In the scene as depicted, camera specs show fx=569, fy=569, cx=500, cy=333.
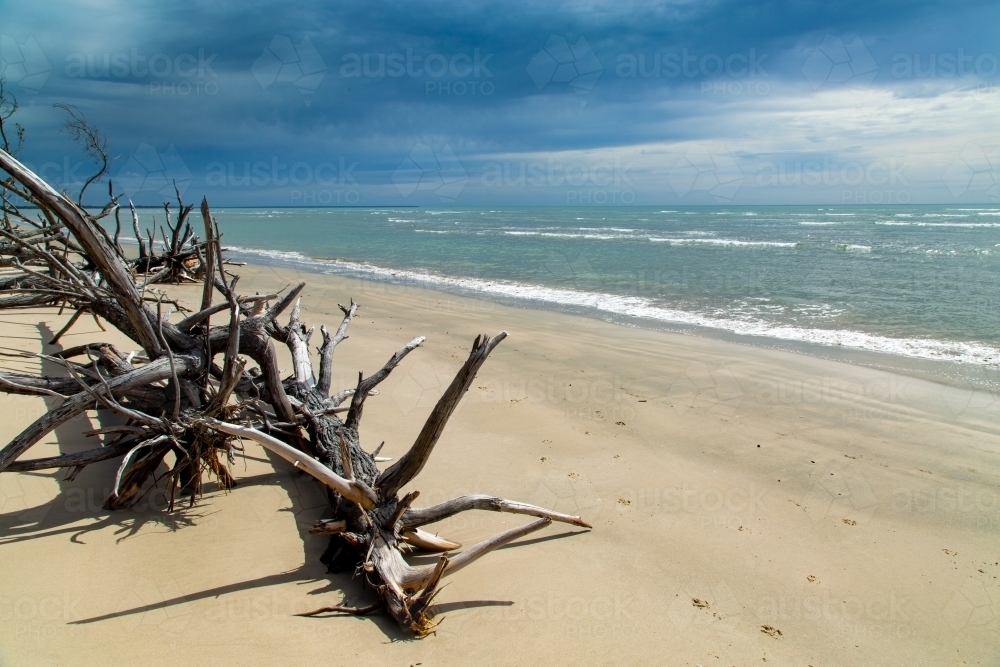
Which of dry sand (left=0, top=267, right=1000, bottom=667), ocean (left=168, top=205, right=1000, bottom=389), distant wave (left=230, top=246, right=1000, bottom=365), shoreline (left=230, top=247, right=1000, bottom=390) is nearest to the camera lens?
dry sand (left=0, top=267, right=1000, bottom=667)

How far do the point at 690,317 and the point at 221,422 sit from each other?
9.54 m

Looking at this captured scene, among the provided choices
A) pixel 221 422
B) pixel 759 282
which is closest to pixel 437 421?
pixel 221 422

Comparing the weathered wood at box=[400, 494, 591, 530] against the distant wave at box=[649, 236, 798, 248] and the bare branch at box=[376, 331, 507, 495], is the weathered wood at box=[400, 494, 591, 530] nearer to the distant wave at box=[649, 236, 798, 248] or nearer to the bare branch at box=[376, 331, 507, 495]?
the bare branch at box=[376, 331, 507, 495]

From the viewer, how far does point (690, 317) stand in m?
11.2

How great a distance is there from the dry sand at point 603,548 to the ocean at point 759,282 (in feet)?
9.75

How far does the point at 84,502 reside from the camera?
371 cm

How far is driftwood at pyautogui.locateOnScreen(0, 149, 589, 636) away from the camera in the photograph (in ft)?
10.3

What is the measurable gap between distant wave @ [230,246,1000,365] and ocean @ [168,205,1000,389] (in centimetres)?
3

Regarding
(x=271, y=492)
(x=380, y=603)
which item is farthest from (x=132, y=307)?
(x=380, y=603)

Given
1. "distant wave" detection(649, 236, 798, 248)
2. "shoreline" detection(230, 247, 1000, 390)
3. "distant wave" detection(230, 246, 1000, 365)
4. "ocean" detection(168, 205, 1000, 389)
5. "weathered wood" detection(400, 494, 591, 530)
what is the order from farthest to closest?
"distant wave" detection(649, 236, 798, 248) < "ocean" detection(168, 205, 1000, 389) < "distant wave" detection(230, 246, 1000, 365) < "shoreline" detection(230, 247, 1000, 390) < "weathered wood" detection(400, 494, 591, 530)

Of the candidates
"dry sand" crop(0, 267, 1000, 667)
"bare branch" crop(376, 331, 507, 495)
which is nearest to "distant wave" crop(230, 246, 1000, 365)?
"dry sand" crop(0, 267, 1000, 667)

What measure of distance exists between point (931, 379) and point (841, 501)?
13.4ft

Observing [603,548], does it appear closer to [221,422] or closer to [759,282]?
[221,422]

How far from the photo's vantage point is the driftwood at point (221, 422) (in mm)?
3152
